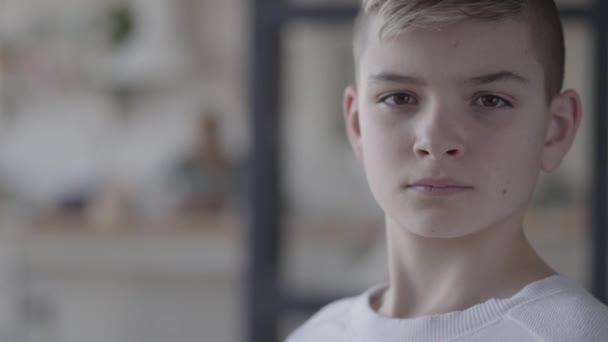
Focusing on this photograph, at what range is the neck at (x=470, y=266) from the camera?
0.71m

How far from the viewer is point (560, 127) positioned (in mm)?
730

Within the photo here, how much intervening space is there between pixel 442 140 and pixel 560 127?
0.15 meters

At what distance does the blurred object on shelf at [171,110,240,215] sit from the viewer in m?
2.79

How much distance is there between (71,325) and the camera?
2.96 m

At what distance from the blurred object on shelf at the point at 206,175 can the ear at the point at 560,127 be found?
212 cm

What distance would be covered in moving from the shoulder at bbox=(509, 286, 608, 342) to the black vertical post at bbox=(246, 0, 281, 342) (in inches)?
37.3

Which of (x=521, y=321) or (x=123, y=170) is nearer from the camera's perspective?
(x=521, y=321)

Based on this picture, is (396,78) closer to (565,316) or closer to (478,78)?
(478,78)

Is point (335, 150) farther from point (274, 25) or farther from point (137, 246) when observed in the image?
point (137, 246)

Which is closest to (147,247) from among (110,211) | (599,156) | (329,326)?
(110,211)

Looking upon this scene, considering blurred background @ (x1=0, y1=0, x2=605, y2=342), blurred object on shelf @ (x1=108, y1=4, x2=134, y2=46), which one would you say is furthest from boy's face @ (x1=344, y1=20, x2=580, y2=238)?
blurred object on shelf @ (x1=108, y1=4, x2=134, y2=46)

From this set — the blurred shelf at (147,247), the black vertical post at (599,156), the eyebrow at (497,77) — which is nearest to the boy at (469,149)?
the eyebrow at (497,77)

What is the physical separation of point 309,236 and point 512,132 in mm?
1008

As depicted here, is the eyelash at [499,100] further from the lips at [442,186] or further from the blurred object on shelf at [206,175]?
the blurred object on shelf at [206,175]
